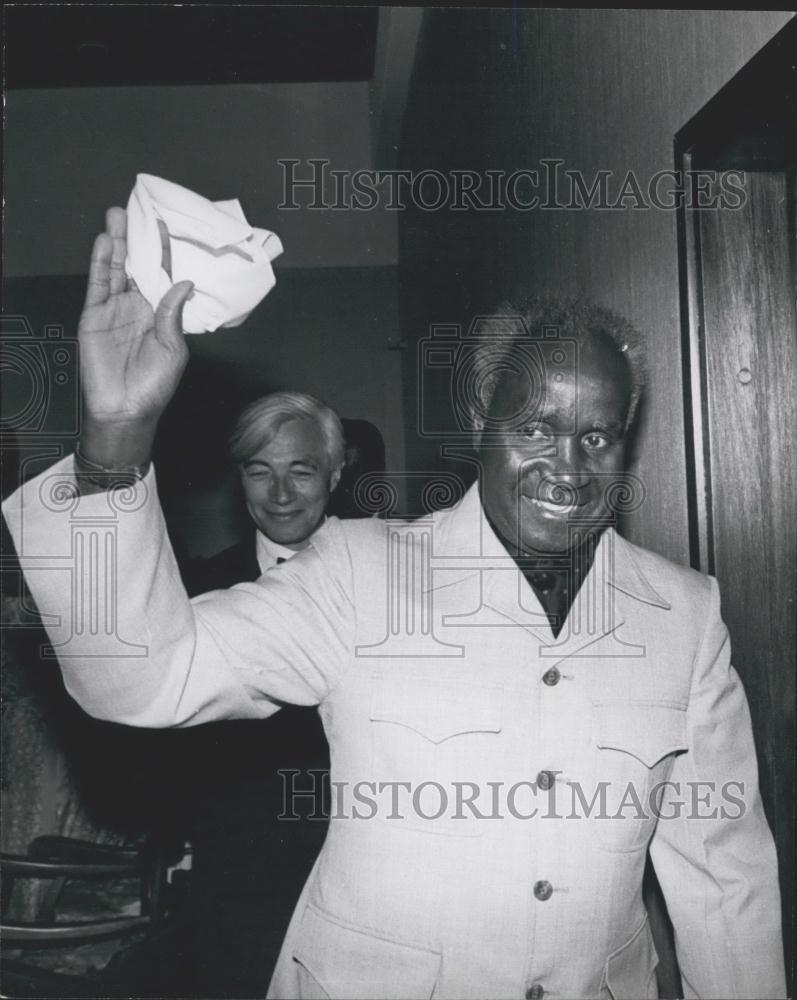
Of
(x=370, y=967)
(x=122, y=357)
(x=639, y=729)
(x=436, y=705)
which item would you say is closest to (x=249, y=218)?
(x=122, y=357)

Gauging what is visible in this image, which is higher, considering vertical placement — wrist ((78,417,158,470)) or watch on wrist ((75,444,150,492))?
wrist ((78,417,158,470))

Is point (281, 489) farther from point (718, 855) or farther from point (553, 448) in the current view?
point (718, 855)

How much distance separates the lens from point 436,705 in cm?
93

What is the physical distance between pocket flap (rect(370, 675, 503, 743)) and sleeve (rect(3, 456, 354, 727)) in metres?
0.05

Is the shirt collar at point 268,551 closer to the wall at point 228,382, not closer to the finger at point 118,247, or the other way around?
the wall at point 228,382

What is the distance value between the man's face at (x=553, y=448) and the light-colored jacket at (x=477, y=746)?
4cm

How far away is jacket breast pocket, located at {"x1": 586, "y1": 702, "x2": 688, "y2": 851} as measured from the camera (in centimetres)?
94

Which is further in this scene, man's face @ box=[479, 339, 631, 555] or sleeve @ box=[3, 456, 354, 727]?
man's face @ box=[479, 339, 631, 555]

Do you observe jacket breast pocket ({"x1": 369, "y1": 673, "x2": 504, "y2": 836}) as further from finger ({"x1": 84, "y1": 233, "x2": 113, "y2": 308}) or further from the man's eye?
finger ({"x1": 84, "y1": 233, "x2": 113, "y2": 308})

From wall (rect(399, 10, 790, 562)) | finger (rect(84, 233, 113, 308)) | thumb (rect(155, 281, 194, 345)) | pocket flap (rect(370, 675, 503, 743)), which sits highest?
wall (rect(399, 10, 790, 562))

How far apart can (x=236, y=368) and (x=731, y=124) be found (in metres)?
0.59

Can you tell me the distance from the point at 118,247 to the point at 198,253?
8 cm

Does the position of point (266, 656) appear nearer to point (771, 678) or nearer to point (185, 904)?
point (185, 904)

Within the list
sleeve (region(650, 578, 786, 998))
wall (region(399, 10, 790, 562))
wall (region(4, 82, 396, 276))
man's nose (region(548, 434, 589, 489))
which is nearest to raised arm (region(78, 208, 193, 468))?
wall (region(4, 82, 396, 276))
